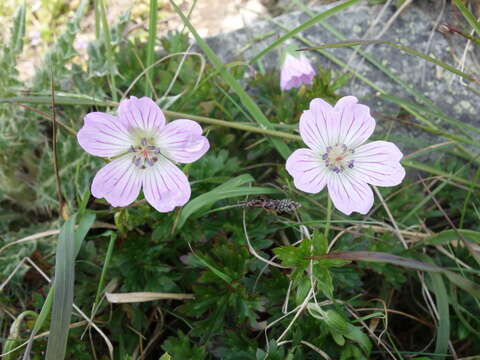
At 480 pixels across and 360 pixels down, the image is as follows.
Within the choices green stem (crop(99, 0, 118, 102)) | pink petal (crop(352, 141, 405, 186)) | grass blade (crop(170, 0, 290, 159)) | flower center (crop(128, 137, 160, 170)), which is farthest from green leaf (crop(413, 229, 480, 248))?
green stem (crop(99, 0, 118, 102))

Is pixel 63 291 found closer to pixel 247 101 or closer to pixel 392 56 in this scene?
pixel 247 101

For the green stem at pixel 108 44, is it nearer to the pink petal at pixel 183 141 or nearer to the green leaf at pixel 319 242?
the pink petal at pixel 183 141

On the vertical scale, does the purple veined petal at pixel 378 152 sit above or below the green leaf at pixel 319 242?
above

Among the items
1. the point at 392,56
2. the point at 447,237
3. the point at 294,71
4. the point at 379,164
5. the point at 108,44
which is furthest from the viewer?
the point at 392,56

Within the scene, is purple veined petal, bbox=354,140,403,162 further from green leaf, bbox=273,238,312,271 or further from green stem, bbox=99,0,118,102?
green stem, bbox=99,0,118,102

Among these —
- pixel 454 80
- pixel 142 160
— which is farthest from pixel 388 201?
pixel 142 160

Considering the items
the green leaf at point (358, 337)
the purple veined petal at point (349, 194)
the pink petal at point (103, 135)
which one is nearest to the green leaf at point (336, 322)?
the green leaf at point (358, 337)

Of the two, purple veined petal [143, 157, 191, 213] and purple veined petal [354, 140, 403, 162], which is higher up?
purple veined petal [143, 157, 191, 213]

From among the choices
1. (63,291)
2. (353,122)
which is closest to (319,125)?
(353,122)
